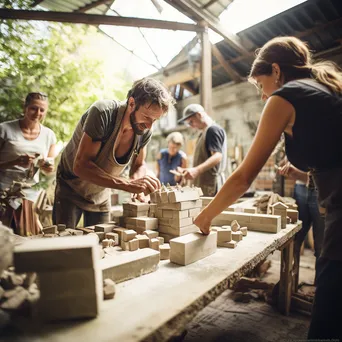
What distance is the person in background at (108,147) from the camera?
208cm

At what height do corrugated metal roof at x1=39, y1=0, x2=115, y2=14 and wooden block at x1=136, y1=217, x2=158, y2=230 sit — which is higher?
corrugated metal roof at x1=39, y1=0, x2=115, y2=14

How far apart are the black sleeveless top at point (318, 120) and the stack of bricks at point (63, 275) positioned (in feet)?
3.65

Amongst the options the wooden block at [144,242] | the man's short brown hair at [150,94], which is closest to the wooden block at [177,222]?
the wooden block at [144,242]

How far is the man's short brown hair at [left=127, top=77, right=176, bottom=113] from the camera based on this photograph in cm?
210

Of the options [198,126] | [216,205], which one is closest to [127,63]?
[198,126]

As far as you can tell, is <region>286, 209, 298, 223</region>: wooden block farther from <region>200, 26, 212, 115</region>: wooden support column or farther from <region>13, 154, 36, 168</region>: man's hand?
<region>13, 154, 36, 168</region>: man's hand

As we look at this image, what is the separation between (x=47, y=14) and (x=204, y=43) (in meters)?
2.56

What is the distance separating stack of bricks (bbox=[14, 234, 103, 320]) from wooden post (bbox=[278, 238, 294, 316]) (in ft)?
8.26

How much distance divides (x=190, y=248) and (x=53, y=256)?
2.74 ft

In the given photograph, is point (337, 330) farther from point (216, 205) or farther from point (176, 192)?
point (176, 192)

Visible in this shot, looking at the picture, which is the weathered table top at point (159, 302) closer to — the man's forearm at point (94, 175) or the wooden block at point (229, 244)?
the wooden block at point (229, 244)

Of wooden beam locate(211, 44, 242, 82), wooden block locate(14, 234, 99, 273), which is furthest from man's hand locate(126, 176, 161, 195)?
wooden beam locate(211, 44, 242, 82)

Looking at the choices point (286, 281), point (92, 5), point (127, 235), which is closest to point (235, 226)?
point (127, 235)

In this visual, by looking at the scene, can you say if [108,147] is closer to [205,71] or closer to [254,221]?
[254,221]
